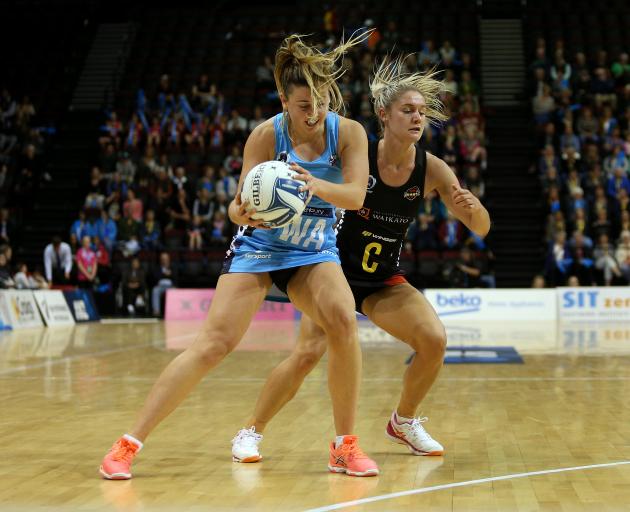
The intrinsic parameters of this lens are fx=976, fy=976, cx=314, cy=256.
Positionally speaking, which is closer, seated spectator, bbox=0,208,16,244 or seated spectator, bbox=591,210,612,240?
seated spectator, bbox=591,210,612,240

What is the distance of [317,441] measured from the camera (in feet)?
19.0

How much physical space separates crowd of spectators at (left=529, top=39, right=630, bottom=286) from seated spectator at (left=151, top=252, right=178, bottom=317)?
773 cm

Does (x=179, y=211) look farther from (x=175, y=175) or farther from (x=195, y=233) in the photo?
(x=195, y=233)

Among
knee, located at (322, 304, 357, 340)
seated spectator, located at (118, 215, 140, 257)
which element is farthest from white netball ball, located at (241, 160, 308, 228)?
seated spectator, located at (118, 215, 140, 257)

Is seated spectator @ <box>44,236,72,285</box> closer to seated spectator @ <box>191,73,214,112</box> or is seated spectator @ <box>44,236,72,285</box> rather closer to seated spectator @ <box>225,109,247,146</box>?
seated spectator @ <box>225,109,247,146</box>

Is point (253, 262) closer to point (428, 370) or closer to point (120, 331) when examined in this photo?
point (428, 370)

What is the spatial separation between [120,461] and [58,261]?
16607 millimetres

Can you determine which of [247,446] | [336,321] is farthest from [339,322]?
[247,446]

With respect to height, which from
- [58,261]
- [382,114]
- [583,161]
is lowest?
[58,261]

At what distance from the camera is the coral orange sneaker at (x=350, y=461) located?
184 inches

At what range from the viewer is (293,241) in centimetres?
486

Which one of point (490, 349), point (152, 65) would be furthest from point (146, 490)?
point (152, 65)

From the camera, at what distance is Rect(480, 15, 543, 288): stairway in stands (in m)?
21.5

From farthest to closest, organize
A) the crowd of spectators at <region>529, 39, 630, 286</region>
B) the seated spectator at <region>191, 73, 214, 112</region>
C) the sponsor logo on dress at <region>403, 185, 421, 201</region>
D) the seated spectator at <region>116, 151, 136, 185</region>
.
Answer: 1. the seated spectator at <region>191, 73, 214, 112</region>
2. the seated spectator at <region>116, 151, 136, 185</region>
3. the crowd of spectators at <region>529, 39, 630, 286</region>
4. the sponsor logo on dress at <region>403, 185, 421, 201</region>
